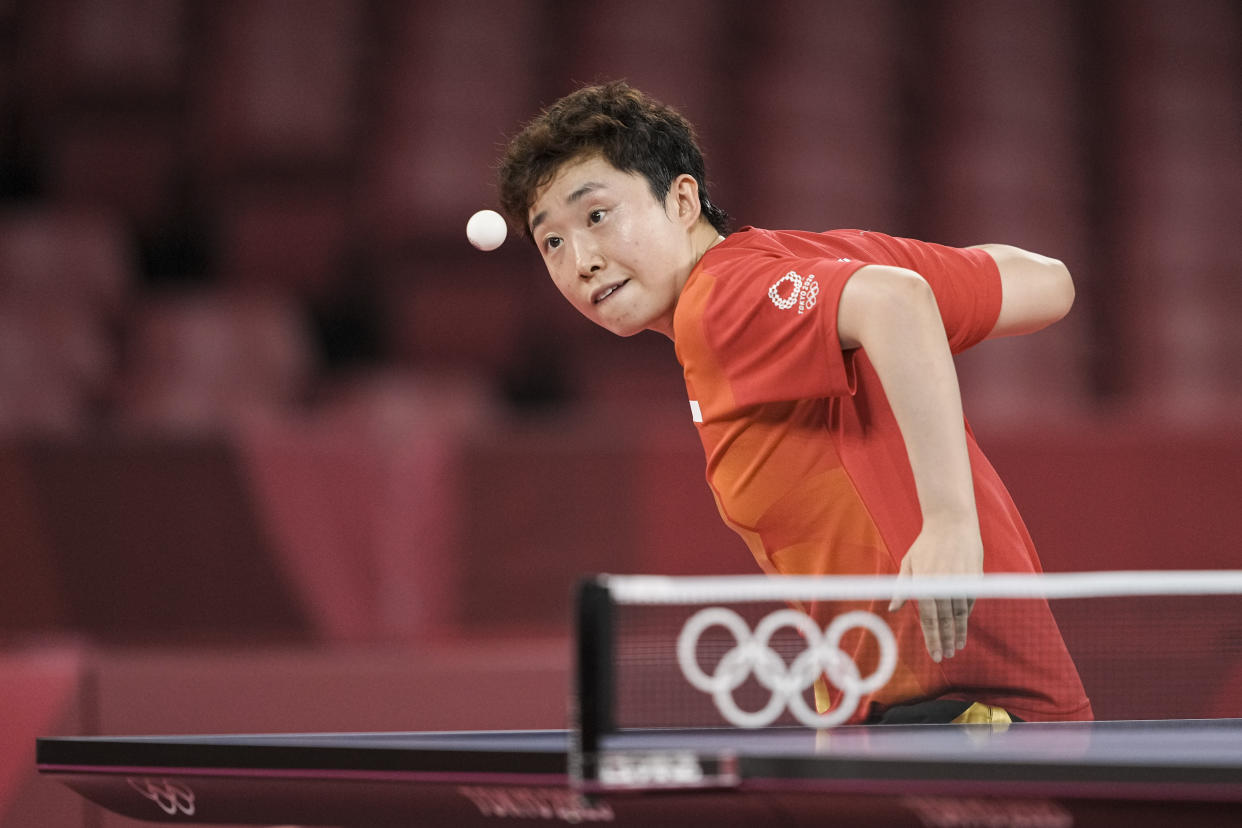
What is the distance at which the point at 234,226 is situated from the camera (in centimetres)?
488

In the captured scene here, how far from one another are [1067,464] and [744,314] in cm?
204

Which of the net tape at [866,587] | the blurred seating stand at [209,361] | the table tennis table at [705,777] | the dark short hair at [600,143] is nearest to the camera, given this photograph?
the table tennis table at [705,777]

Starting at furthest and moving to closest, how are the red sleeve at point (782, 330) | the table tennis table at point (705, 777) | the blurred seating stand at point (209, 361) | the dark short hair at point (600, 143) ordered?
the blurred seating stand at point (209, 361) → the dark short hair at point (600, 143) → the red sleeve at point (782, 330) → the table tennis table at point (705, 777)

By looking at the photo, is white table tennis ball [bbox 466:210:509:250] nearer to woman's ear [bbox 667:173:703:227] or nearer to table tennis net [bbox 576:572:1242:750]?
woman's ear [bbox 667:173:703:227]

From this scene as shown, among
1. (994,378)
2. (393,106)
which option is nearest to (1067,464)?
(994,378)


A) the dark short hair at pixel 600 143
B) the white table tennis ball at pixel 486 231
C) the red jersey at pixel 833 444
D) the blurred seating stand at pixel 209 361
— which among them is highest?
the blurred seating stand at pixel 209 361

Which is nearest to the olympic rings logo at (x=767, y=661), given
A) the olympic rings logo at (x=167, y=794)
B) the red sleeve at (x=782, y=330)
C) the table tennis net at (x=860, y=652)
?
the table tennis net at (x=860, y=652)

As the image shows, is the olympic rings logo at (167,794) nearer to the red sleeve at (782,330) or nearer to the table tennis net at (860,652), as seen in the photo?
the table tennis net at (860,652)

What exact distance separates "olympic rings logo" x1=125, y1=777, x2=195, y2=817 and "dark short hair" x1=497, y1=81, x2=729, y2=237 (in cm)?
84

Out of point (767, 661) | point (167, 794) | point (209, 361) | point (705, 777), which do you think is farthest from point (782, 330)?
point (209, 361)

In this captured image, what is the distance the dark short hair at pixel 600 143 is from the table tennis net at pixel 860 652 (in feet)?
2.01

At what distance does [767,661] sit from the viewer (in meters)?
1.36

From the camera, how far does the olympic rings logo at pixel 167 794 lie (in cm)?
140

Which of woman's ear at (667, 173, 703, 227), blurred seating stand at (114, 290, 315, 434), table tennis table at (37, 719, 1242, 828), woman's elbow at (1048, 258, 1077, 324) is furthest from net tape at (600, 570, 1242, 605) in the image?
blurred seating stand at (114, 290, 315, 434)
